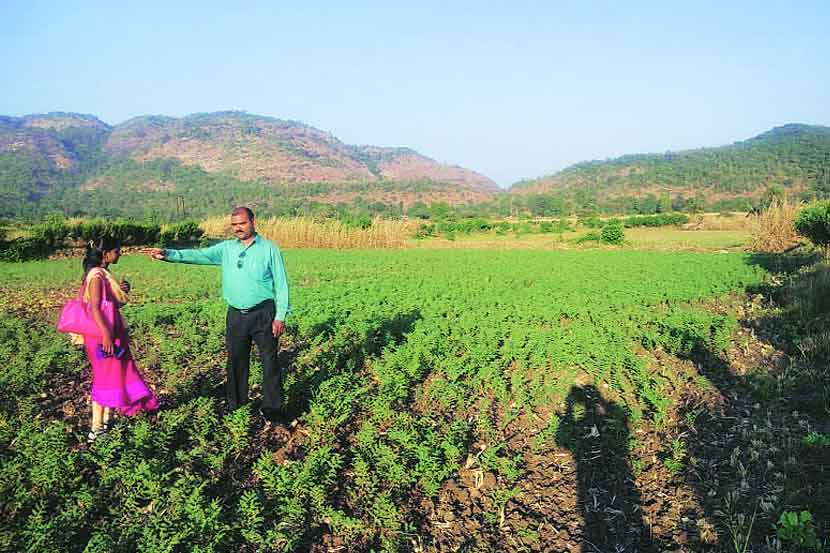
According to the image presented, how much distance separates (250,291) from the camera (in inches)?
178

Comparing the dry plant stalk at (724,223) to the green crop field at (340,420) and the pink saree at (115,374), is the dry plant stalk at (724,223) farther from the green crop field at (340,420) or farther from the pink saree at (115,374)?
the pink saree at (115,374)

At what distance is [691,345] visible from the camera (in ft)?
25.1

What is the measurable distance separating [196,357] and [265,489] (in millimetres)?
Answer: 4088

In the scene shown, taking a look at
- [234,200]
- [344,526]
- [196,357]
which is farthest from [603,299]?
[234,200]

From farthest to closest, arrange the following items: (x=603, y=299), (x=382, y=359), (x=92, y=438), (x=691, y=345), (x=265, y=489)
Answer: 1. (x=603, y=299)
2. (x=691, y=345)
3. (x=382, y=359)
4. (x=92, y=438)
5. (x=265, y=489)

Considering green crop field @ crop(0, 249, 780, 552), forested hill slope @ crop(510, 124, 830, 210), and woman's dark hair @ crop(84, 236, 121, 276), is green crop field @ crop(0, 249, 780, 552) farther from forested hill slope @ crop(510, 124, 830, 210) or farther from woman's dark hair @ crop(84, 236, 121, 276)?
forested hill slope @ crop(510, 124, 830, 210)

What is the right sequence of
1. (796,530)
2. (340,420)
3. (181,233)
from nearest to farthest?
(796,530) → (340,420) → (181,233)

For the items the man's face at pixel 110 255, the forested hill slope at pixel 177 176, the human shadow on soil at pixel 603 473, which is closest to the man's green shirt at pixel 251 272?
the man's face at pixel 110 255

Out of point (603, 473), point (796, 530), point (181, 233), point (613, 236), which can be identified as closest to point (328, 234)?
point (181, 233)

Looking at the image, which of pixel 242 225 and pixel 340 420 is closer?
pixel 242 225

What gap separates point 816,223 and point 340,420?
2235cm

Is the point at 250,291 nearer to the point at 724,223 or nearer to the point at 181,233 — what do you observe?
the point at 181,233

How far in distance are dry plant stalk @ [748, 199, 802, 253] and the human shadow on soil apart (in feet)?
75.2

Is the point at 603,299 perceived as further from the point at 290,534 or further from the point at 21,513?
the point at 21,513
